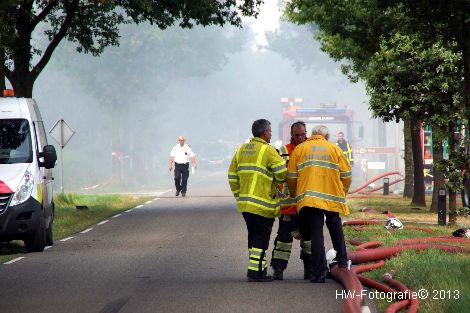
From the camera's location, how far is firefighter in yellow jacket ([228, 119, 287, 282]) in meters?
12.6

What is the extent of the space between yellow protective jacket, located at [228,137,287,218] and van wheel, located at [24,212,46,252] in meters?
5.00

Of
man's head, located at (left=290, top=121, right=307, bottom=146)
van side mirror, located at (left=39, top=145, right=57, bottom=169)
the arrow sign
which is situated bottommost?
van side mirror, located at (left=39, top=145, right=57, bottom=169)

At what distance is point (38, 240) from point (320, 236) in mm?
5825

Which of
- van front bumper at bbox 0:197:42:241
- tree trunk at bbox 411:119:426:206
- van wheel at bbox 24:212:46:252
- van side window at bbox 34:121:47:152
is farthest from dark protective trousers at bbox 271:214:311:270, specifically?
tree trunk at bbox 411:119:426:206

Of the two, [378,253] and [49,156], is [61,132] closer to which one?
[49,156]

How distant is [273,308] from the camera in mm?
10555

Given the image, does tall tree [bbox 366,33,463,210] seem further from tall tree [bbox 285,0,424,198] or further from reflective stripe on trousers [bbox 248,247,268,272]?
reflective stripe on trousers [bbox 248,247,268,272]

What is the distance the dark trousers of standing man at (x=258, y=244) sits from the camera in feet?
41.3

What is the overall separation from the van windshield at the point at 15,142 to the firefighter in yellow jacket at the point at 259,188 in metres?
5.33

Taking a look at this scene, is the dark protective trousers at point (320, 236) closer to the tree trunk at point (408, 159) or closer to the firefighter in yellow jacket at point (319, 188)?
the firefighter in yellow jacket at point (319, 188)

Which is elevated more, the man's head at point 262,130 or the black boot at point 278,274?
the man's head at point 262,130

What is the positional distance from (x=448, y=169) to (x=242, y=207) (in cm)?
946

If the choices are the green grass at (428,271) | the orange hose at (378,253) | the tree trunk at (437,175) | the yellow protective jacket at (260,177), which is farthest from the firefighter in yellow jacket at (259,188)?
the tree trunk at (437,175)

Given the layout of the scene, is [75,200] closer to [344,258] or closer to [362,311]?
[344,258]
